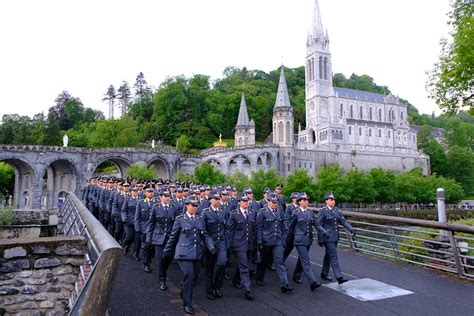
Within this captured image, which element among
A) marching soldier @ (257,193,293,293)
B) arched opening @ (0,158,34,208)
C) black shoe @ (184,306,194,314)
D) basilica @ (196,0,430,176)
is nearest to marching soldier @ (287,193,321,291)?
marching soldier @ (257,193,293,293)

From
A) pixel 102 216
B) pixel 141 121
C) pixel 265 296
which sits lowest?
pixel 265 296

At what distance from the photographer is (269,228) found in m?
8.05

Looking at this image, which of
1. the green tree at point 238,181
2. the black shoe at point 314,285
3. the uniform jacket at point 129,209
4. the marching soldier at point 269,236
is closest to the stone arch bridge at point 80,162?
the green tree at point 238,181

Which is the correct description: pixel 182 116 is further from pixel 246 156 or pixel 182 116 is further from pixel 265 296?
pixel 265 296

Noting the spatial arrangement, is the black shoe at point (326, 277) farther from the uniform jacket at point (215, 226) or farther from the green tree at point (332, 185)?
the green tree at point (332, 185)

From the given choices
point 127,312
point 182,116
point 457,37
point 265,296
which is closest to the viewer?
point 127,312

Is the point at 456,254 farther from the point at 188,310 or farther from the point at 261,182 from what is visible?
the point at 261,182

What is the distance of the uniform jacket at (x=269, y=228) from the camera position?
7.96 metres

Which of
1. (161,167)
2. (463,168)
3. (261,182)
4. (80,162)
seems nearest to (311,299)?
(261,182)

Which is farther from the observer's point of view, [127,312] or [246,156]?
[246,156]

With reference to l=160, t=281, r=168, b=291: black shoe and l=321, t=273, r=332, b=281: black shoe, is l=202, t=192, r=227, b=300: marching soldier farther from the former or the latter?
l=321, t=273, r=332, b=281: black shoe

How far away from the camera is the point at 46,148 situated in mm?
46812

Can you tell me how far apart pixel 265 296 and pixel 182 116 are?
7140 cm

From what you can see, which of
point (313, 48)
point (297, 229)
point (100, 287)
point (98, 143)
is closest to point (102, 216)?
point (297, 229)
